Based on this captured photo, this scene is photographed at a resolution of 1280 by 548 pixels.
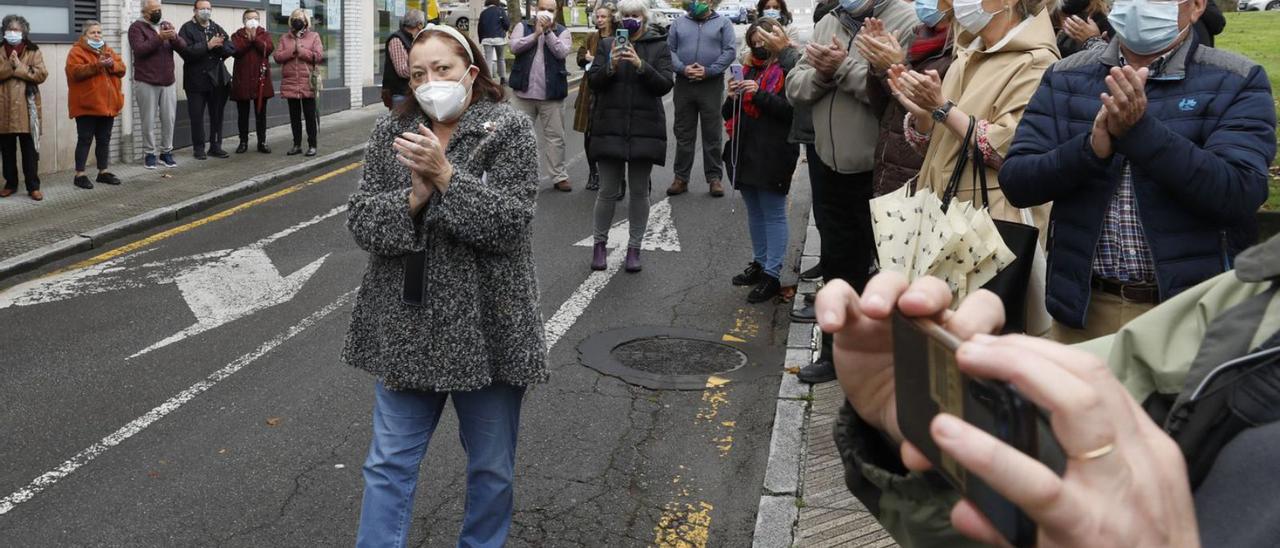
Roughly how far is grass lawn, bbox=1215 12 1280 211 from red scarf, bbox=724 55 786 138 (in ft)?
13.7

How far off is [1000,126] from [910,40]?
2.20 meters

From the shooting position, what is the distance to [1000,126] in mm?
4691

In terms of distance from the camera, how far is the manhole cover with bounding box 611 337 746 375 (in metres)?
7.38

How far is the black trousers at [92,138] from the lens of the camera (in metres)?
13.5

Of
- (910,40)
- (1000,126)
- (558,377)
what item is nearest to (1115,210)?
(1000,126)

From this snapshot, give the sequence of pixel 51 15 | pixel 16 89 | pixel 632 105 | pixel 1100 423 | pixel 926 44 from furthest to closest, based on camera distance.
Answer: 1. pixel 51 15
2. pixel 16 89
3. pixel 632 105
4. pixel 926 44
5. pixel 1100 423

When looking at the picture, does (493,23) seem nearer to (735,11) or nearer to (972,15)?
(735,11)

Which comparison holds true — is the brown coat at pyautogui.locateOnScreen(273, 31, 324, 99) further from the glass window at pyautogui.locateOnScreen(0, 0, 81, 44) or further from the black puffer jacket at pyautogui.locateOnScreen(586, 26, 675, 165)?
the black puffer jacket at pyautogui.locateOnScreen(586, 26, 675, 165)

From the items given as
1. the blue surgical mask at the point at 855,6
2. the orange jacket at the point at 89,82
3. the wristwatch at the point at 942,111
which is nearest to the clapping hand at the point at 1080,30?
the blue surgical mask at the point at 855,6

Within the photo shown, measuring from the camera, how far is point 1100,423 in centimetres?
108

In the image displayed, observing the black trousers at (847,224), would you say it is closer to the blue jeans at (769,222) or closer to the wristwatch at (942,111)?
the blue jeans at (769,222)

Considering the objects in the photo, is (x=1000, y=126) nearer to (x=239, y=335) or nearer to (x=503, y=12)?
(x=239, y=335)

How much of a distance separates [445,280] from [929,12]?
297 cm

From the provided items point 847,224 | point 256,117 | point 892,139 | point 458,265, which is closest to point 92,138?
point 256,117
